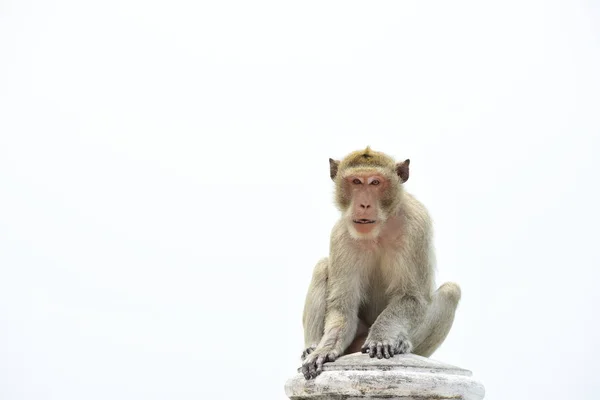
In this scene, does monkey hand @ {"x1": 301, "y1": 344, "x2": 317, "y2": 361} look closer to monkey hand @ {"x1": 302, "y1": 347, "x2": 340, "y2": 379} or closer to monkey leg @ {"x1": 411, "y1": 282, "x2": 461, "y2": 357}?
monkey hand @ {"x1": 302, "y1": 347, "x2": 340, "y2": 379}

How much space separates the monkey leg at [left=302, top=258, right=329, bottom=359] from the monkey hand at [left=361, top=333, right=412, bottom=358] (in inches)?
37.2

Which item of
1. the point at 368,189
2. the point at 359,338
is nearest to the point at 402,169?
the point at 368,189

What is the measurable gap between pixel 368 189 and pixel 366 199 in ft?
0.44

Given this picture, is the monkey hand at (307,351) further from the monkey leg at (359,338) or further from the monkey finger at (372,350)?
the monkey finger at (372,350)

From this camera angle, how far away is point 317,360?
22.3ft

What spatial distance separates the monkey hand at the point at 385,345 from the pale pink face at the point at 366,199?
1034 millimetres

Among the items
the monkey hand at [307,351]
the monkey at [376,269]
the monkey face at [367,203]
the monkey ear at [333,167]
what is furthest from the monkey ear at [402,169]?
the monkey hand at [307,351]

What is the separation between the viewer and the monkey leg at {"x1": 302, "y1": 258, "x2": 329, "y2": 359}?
8031 mm

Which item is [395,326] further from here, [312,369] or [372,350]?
[312,369]

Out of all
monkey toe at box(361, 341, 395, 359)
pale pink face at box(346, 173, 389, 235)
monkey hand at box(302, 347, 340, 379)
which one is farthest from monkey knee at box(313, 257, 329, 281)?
monkey toe at box(361, 341, 395, 359)

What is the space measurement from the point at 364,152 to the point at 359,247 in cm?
95

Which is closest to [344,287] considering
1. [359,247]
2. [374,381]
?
[359,247]

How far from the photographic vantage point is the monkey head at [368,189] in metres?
7.63

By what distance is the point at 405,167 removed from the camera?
812 centimetres
